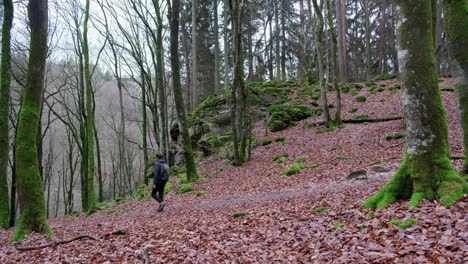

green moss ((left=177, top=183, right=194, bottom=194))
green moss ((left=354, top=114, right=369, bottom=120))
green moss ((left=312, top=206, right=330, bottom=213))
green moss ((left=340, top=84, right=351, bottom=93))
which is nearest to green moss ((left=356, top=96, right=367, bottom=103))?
green moss ((left=340, top=84, right=351, bottom=93))

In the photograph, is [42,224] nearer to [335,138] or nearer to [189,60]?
[335,138]

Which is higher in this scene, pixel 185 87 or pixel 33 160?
pixel 185 87

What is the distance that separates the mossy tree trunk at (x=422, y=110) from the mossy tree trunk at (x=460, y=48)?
80 cm

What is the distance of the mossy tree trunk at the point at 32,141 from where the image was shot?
→ 7625 millimetres

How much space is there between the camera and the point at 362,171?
33.1 feet

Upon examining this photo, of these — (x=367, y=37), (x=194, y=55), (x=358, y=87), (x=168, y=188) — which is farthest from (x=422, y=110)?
(x=367, y=37)

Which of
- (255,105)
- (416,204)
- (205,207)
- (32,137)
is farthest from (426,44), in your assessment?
(255,105)

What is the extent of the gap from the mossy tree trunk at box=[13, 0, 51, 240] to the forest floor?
0.48 m

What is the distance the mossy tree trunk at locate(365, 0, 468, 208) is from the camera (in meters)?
4.88

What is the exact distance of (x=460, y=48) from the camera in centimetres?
549

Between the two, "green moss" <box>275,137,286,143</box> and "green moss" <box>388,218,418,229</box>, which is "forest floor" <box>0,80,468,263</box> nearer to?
"green moss" <box>388,218,418,229</box>

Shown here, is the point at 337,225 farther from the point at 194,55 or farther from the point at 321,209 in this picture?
the point at 194,55

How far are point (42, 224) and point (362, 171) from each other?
29.2 ft

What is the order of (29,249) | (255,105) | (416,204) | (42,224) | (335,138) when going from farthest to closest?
(255,105) → (335,138) → (42,224) → (29,249) → (416,204)
